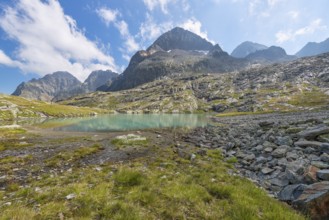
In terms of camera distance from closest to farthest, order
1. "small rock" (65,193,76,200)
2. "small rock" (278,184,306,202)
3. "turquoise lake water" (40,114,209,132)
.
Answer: "small rock" (65,193,76,200) < "small rock" (278,184,306,202) < "turquoise lake water" (40,114,209,132)

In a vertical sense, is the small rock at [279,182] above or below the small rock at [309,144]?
below

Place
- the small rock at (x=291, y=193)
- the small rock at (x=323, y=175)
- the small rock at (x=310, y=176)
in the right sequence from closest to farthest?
the small rock at (x=291, y=193) → the small rock at (x=323, y=175) → the small rock at (x=310, y=176)

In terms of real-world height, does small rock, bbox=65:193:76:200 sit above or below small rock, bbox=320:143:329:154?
below

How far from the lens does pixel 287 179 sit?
45.1 ft

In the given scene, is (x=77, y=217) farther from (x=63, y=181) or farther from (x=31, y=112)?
(x=31, y=112)

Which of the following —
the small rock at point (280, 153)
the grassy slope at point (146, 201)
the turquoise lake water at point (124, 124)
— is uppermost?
the small rock at point (280, 153)

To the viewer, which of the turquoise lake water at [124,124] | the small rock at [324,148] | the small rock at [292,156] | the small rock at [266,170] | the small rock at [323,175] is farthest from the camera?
the turquoise lake water at [124,124]

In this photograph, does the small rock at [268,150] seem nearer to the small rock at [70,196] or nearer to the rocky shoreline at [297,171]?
the rocky shoreline at [297,171]

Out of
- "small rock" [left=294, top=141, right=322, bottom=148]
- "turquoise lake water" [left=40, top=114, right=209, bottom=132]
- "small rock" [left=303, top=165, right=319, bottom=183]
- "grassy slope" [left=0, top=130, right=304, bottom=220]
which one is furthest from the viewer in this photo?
"turquoise lake water" [left=40, top=114, right=209, bottom=132]

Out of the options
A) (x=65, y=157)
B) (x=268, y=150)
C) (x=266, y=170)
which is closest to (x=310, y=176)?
(x=266, y=170)

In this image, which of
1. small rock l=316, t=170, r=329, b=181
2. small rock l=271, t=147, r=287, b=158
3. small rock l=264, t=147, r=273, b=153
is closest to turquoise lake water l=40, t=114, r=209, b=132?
small rock l=264, t=147, r=273, b=153

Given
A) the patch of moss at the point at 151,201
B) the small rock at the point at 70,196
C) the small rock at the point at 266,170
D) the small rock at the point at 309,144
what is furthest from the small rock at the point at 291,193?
the small rock at the point at 309,144

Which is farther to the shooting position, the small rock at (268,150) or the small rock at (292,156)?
the small rock at (268,150)

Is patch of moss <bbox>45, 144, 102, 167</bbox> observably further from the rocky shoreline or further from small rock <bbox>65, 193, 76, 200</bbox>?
the rocky shoreline
